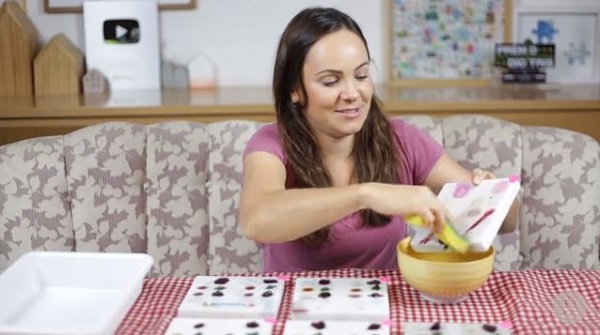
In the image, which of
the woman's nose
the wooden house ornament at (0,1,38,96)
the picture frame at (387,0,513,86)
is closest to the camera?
the woman's nose

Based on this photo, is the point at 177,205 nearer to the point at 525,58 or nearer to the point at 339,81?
the point at 339,81

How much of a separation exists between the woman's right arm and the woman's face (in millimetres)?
192

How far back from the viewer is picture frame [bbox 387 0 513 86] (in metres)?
2.84

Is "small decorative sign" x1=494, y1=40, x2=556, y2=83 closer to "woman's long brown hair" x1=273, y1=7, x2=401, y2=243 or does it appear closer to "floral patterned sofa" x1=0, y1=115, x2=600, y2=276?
"floral patterned sofa" x1=0, y1=115, x2=600, y2=276

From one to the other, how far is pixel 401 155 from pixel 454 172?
130mm

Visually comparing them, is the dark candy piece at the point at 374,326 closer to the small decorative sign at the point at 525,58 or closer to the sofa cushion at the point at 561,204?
the sofa cushion at the point at 561,204

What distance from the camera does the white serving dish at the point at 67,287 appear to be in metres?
1.25

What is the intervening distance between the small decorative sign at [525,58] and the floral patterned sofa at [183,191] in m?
0.82

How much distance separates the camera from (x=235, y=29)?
2.89m

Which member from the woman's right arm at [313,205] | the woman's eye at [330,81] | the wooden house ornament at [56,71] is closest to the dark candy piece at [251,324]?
the woman's right arm at [313,205]

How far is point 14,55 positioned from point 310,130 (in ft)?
4.89

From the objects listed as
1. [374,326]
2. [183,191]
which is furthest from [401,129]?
[374,326]

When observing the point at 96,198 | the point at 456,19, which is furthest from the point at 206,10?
the point at 96,198

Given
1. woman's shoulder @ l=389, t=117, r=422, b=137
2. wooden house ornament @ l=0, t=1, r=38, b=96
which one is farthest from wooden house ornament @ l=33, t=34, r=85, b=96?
woman's shoulder @ l=389, t=117, r=422, b=137
